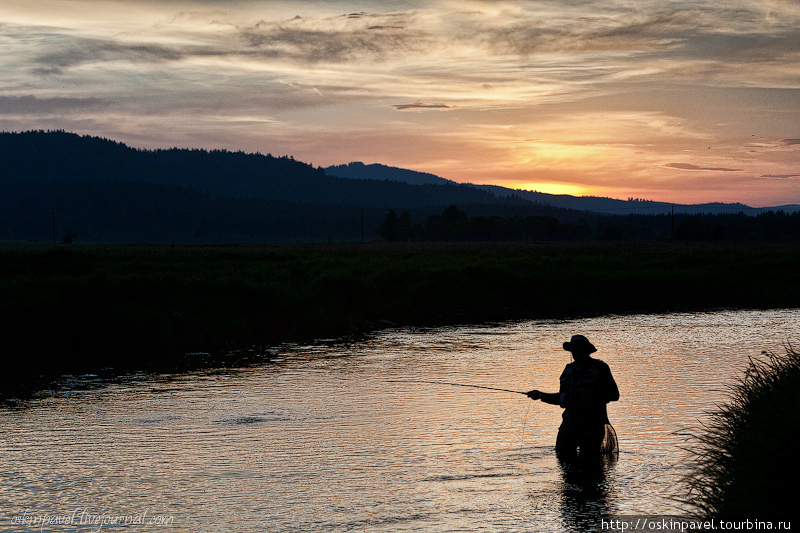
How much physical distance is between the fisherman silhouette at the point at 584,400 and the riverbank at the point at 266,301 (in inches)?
489

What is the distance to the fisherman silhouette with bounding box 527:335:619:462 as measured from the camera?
10.5 metres

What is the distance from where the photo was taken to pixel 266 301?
29047 mm

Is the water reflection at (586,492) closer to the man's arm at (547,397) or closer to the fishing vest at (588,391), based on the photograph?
the fishing vest at (588,391)

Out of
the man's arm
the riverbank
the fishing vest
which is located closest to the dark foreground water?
the fishing vest

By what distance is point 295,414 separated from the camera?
14508mm

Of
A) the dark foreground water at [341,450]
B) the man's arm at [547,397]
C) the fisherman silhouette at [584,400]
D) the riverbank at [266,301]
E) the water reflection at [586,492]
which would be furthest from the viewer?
the riverbank at [266,301]

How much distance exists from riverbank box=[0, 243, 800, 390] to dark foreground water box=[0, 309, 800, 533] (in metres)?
4.39

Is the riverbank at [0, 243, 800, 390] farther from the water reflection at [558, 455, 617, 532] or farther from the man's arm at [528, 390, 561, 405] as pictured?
the water reflection at [558, 455, 617, 532]

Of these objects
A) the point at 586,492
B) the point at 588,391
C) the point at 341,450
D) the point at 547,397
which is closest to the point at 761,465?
the point at 586,492

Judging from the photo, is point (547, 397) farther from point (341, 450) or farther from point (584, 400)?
point (341, 450)

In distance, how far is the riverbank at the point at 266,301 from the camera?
22188mm

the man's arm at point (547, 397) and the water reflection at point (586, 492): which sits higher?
the man's arm at point (547, 397)

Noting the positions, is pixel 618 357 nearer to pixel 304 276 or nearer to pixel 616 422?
pixel 616 422

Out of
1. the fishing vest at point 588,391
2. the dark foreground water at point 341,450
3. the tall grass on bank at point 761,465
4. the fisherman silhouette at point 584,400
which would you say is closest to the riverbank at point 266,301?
the dark foreground water at point 341,450
